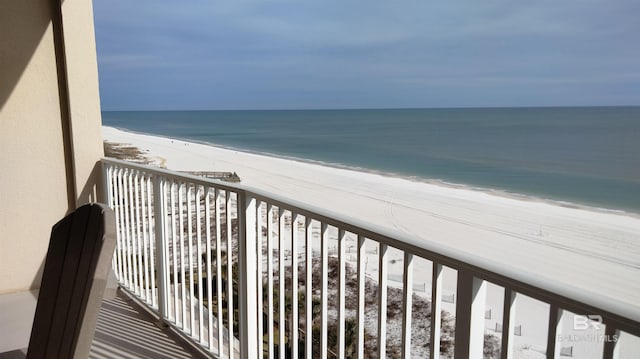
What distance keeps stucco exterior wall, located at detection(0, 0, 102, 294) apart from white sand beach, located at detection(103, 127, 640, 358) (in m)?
4.62

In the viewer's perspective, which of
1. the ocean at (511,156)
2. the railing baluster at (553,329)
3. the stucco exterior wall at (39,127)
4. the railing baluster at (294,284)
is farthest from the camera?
the ocean at (511,156)

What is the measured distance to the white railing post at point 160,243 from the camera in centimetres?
317

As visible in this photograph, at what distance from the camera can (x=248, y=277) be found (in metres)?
2.38

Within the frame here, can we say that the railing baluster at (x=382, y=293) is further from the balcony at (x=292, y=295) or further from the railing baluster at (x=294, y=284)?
the railing baluster at (x=294, y=284)

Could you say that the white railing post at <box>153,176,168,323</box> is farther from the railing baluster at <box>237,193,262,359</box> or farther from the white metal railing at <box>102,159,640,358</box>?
the railing baluster at <box>237,193,262,359</box>

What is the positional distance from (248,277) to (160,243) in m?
1.12

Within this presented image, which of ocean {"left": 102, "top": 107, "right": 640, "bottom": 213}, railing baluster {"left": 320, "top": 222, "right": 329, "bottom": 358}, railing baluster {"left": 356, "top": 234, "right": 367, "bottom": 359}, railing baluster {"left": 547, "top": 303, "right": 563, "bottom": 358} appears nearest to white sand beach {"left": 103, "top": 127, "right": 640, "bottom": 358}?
ocean {"left": 102, "top": 107, "right": 640, "bottom": 213}

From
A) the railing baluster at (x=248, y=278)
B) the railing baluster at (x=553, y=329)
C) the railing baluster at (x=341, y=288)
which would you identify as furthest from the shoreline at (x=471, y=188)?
the railing baluster at (x=553, y=329)

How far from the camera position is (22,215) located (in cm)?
379

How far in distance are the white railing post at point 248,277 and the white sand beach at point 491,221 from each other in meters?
5.92

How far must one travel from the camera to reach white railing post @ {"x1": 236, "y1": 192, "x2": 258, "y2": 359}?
2.35 m

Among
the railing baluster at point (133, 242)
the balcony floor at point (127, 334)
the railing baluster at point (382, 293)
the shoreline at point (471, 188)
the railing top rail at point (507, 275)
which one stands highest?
the railing top rail at point (507, 275)

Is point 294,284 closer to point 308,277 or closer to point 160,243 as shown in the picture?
point 308,277

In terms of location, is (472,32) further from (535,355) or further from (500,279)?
(500,279)
